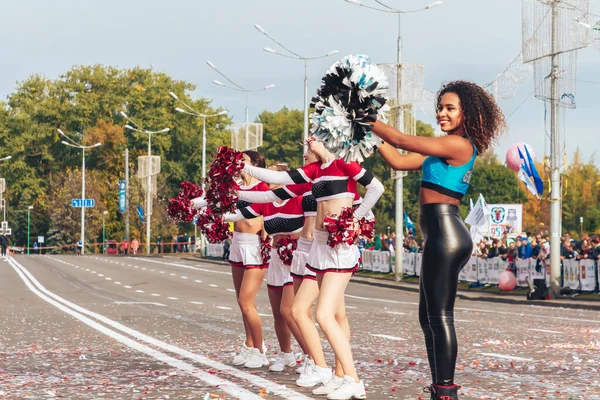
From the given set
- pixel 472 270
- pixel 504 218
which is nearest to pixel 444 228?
pixel 472 270

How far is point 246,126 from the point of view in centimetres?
5456

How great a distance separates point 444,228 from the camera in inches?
253

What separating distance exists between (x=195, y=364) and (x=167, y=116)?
298 feet

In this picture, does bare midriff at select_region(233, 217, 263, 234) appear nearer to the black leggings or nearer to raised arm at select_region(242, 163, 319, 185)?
raised arm at select_region(242, 163, 319, 185)

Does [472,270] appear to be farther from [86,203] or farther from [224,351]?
[86,203]

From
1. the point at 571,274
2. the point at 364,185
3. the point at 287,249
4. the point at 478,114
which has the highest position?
the point at 478,114

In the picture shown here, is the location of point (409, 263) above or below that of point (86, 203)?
below

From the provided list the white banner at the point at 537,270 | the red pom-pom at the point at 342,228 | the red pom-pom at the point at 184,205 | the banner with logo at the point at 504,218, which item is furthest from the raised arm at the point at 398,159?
the banner with logo at the point at 504,218

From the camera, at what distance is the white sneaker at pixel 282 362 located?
9.71m

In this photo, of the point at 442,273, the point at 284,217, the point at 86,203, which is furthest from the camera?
the point at 86,203

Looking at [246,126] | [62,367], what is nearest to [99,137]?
[246,126]

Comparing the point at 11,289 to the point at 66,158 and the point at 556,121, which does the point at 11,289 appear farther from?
the point at 66,158

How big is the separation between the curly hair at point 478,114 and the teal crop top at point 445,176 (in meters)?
0.20

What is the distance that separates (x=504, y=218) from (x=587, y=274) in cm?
1498
